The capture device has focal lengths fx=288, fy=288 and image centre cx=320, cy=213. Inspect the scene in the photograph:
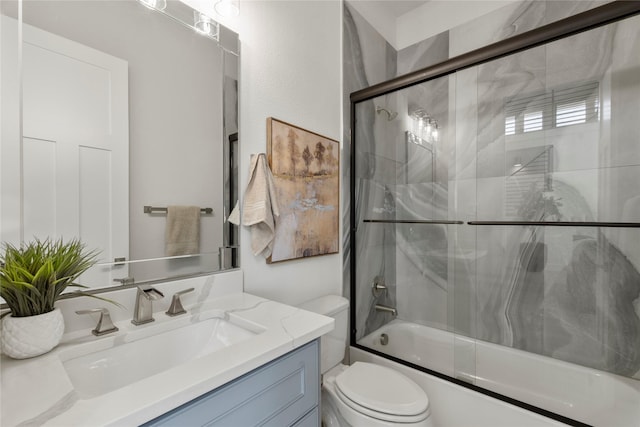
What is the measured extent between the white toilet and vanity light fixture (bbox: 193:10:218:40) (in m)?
1.38

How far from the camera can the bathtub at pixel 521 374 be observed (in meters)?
1.47

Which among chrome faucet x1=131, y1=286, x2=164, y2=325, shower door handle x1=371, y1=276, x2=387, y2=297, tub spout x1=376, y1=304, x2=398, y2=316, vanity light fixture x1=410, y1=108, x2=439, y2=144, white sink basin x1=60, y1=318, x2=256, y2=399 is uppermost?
vanity light fixture x1=410, y1=108, x2=439, y2=144

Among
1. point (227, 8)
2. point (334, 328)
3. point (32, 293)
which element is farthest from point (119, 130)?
point (334, 328)

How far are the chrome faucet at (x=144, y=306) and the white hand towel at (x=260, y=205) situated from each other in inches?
19.3

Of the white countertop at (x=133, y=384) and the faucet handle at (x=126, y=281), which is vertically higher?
the faucet handle at (x=126, y=281)

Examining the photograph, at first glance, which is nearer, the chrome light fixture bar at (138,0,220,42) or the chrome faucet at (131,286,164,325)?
the chrome faucet at (131,286,164,325)

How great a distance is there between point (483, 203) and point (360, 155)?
88 centimetres

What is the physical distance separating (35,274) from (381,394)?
1.32 m

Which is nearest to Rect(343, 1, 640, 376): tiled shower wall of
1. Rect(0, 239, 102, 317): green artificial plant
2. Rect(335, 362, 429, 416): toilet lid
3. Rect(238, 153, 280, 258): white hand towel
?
Rect(335, 362, 429, 416): toilet lid

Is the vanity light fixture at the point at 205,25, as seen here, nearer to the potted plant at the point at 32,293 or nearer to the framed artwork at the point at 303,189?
the framed artwork at the point at 303,189

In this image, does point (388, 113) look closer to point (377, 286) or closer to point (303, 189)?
point (303, 189)

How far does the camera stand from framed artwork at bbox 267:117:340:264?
1.50 m

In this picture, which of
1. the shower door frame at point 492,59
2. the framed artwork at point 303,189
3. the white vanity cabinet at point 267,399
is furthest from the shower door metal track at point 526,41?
the white vanity cabinet at point 267,399

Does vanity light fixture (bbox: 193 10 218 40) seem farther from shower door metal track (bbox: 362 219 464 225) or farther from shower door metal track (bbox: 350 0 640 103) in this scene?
shower door metal track (bbox: 362 219 464 225)
